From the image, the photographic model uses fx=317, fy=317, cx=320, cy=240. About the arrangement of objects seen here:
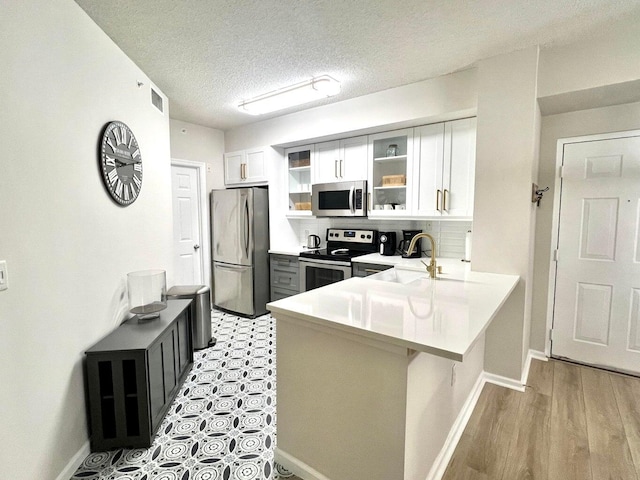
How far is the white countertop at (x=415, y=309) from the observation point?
1.17m

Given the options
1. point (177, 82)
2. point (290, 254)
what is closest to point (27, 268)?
point (177, 82)

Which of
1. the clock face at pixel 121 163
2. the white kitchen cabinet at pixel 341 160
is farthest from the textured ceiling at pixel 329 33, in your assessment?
the white kitchen cabinet at pixel 341 160

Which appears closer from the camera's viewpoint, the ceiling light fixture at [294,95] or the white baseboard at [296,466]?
the white baseboard at [296,466]

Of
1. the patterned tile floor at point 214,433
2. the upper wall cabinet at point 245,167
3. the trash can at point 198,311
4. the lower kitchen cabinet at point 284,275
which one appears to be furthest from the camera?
the upper wall cabinet at point 245,167

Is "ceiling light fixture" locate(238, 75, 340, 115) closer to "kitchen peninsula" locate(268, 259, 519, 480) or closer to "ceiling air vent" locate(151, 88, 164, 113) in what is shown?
"ceiling air vent" locate(151, 88, 164, 113)

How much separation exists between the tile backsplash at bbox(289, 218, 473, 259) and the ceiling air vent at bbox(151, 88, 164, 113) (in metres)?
2.21

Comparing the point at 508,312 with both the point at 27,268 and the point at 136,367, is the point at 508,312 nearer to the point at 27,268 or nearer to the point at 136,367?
the point at 136,367

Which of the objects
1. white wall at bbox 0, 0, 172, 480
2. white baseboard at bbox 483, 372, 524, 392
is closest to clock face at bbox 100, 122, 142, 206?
white wall at bbox 0, 0, 172, 480

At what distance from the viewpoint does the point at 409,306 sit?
5.13 ft

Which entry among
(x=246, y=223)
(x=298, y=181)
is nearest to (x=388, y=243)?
(x=298, y=181)

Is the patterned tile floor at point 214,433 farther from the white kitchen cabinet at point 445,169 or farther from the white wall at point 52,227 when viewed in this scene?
the white kitchen cabinet at point 445,169

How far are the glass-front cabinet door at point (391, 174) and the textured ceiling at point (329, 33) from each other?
2.02ft

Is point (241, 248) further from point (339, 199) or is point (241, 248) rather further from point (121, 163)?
point (121, 163)

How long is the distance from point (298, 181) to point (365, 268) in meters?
1.68
